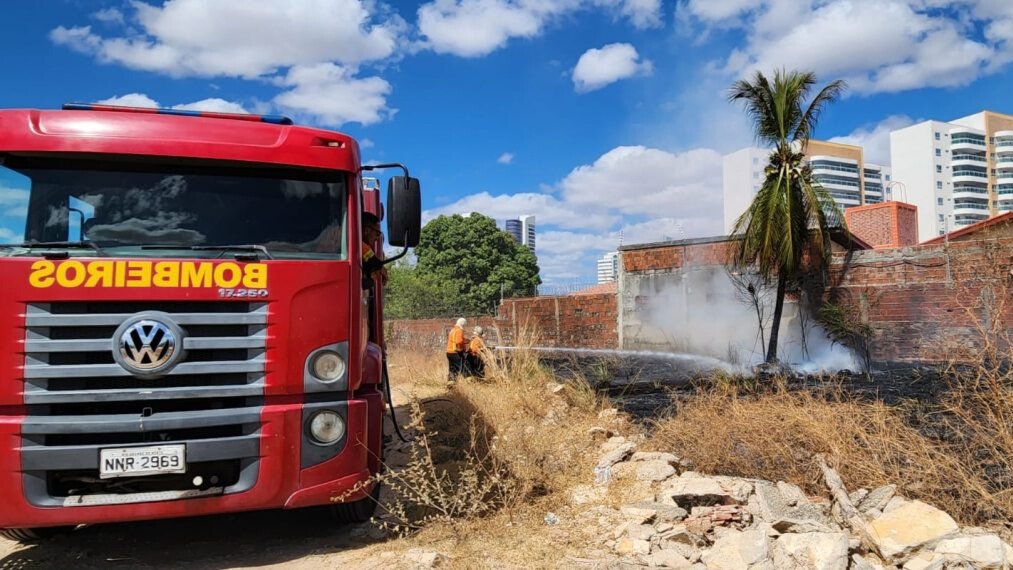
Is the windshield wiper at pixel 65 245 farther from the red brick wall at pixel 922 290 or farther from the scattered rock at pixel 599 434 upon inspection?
the red brick wall at pixel 922 290

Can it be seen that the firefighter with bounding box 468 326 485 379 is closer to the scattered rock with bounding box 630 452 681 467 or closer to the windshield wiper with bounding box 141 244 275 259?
the scattered rock with bounding box 630 452 681 467

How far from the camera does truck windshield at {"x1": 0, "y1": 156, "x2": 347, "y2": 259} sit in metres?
3.70

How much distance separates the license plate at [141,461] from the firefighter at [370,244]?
154cm

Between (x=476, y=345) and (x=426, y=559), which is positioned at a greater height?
(x=476, y=345)

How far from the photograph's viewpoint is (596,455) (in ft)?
18.7

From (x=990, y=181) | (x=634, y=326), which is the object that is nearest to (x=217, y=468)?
(x=634, y=326)

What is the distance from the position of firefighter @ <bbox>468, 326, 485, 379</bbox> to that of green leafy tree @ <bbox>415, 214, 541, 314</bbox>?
25.4 meters

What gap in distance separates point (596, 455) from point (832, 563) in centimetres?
268

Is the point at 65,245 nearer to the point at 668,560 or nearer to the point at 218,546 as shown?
the point at 218,546

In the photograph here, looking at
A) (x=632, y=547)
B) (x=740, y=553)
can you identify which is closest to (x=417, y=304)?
(x=632, y=547)

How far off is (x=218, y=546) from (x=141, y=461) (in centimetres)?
110

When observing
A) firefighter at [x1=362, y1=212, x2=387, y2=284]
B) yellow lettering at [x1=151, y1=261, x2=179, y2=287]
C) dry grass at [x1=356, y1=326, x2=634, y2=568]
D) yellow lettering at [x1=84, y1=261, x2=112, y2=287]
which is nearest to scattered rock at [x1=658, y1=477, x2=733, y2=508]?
dry grass at [x1=356, y1=326, x2=634, y2=568]

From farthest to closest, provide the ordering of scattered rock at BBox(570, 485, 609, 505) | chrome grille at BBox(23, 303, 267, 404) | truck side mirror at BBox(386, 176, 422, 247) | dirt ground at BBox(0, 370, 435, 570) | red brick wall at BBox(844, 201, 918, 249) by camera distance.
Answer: red brick wall at BBox(844, 201, 918, 249), scattered rock at BBox(570, 485, 609, 505), truck side mirror at BBox(386, 176, 422, 247), dirt ground at BBox(0, 370, 435, 570), chrome grille at BBox(23, 303, 267, 404)

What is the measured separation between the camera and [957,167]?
263 ft
